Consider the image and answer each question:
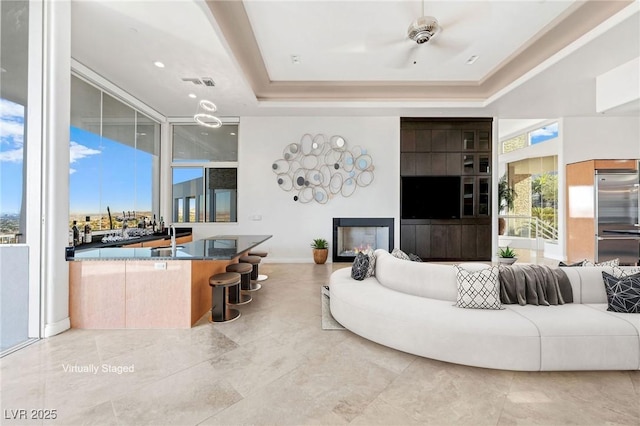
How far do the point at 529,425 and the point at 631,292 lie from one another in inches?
66.1

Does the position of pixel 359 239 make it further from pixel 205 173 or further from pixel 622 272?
pixel 622 272

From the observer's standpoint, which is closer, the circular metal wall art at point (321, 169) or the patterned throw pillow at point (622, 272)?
the patterned throw pillow at point (622, 272)

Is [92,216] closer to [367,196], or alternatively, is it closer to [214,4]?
[214,4]

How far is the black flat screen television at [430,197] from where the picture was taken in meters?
6.07

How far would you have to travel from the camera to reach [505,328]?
6.58 ft

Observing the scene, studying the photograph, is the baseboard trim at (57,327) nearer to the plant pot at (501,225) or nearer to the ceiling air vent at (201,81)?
the ceiling air vent at (201,81)

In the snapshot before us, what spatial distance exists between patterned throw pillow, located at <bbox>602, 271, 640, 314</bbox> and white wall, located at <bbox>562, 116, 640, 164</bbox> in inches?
218

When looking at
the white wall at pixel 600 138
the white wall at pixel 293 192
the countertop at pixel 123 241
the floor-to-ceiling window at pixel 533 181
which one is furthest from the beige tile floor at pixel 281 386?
the floor-to-ceiling window at pixel 533 181

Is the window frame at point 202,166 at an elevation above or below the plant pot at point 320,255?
above

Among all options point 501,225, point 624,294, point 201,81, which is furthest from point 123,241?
point 501,225

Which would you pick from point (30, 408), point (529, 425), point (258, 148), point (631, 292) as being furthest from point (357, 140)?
point (30, 408)

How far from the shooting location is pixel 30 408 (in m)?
1.65

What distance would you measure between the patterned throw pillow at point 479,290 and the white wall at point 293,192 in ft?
12.3

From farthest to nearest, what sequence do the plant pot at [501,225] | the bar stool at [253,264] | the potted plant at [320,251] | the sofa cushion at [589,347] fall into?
the plant pot at [501,225] → the potted plant at [320,251] → the bar stool at [253,264] → the sofa cushion at [589,347]
